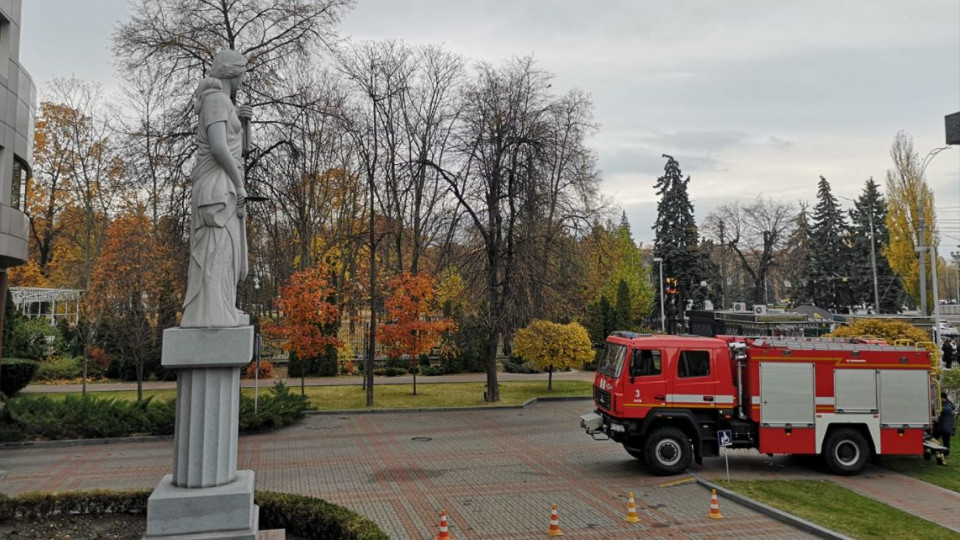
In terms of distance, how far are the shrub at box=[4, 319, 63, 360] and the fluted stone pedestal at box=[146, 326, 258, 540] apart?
2693 cm

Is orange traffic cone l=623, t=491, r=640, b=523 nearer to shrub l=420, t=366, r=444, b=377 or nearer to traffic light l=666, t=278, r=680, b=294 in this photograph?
shrub l=420, t=366, r=444, b=377

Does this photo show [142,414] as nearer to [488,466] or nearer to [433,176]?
[488,466]

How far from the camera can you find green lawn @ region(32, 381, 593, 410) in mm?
22516

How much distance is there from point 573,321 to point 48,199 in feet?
108

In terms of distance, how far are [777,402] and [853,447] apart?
203 centimetres

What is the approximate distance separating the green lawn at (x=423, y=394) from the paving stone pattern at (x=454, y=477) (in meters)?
3.53

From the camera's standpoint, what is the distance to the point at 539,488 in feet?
38.6

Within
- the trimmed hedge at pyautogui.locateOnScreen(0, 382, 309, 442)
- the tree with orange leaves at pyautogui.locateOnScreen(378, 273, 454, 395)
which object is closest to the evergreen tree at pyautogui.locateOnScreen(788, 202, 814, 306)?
the tree with orange leaves at pyautogui.locateOnScreen(378, 273, 454, 395)

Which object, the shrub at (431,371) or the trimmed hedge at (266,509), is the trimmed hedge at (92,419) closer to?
the trimmed hedge at (266,509)

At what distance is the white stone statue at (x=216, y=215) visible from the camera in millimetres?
6805

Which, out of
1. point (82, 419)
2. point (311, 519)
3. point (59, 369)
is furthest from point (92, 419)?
point (59, 369)

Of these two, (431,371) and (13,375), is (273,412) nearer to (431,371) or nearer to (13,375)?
(13,375)

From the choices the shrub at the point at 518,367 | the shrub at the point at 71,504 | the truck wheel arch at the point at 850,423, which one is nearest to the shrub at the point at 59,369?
the shrub at the point at 518,367

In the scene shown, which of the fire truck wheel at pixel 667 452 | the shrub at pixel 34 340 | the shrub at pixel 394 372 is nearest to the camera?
the fire truck wheel at pixel 667 452
